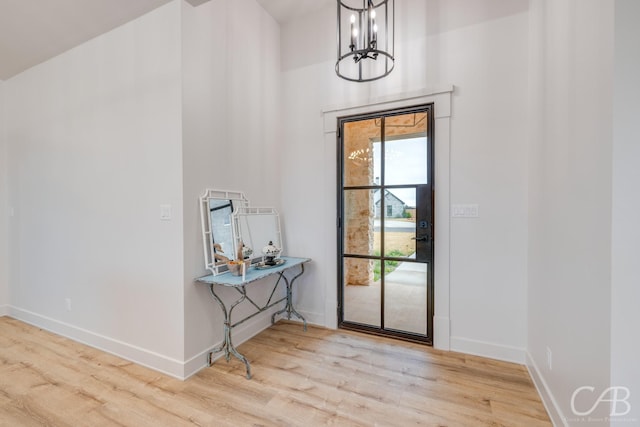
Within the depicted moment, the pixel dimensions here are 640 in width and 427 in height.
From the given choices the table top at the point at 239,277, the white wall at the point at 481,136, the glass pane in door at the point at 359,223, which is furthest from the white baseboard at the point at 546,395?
the table top at the point at 239,277

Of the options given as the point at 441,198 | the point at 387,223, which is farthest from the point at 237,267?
the point at 441,198

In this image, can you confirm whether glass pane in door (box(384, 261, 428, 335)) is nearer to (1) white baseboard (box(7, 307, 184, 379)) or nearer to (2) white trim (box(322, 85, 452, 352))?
(2) white trim (box(322, 85, 452, 352))

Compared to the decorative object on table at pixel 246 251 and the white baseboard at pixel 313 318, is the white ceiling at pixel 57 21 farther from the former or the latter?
the white baseboard at pixel 313 318

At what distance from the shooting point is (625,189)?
104 centimetres

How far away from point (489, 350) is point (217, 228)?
2.53 m

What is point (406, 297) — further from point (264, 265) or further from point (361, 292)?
point (264, 265)

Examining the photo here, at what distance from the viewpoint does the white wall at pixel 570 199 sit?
1128 mm

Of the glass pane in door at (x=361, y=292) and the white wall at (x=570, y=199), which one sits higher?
the white wall at (x=570, y=199)

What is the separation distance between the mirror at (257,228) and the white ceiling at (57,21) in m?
1.74

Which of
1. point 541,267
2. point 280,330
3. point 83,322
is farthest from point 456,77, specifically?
point 83,322

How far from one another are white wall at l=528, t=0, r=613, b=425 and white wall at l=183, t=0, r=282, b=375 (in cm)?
236

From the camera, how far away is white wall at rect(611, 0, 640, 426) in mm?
1031

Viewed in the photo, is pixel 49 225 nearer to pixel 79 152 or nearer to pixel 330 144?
pixel 79 152

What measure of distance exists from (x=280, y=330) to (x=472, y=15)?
3.46m
